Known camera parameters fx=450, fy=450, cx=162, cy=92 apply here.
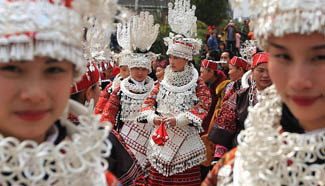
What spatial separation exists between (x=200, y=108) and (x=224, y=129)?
925mm

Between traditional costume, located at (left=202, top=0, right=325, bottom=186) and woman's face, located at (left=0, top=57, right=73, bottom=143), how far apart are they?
0.71 m

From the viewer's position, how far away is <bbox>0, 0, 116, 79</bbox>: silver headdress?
1388 millimetres

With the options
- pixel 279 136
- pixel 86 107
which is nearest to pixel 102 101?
pixel 86 107

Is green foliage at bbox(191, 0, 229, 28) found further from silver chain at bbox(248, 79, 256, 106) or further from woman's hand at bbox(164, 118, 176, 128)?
silver chain at bbox(248, 79, 256, 106)

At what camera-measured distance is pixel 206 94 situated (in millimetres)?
4539

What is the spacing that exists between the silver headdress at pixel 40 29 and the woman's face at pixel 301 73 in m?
0.70

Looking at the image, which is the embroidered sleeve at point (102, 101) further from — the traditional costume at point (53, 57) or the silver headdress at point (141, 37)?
the traditional costume at point (53, 57)

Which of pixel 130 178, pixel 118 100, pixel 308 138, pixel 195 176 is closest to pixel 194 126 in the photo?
pixel 195 176

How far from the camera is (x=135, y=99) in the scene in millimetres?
4867

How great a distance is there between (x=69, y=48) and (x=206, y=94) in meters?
3.14

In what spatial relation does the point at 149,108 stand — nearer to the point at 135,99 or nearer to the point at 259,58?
the point at 135,99

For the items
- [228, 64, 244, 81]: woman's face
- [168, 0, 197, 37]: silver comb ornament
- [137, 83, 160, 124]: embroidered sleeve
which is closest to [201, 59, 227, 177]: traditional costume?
[228, 64, 244, 81]: woman's face

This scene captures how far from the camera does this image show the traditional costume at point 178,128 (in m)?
4.42

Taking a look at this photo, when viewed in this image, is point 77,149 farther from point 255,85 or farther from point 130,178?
point 255,85
